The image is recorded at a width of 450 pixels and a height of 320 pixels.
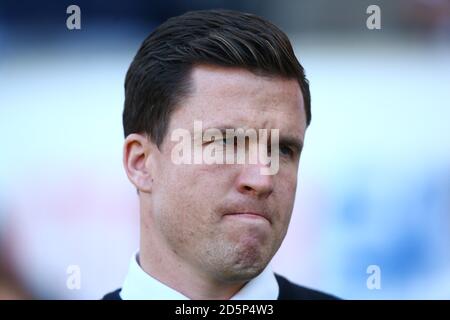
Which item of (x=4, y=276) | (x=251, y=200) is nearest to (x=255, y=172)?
(x=251, y=200)

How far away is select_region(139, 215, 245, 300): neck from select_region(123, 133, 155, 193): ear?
15 cm

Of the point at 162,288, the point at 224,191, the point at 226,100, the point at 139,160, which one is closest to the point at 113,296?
the point at 162,288

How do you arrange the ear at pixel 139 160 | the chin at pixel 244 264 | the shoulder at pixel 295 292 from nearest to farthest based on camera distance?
1. the chin at pixel 244 264
2. the ear at pixel 139 160
3. the shoulder at pixel 295 292

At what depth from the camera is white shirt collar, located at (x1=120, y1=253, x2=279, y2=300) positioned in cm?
269

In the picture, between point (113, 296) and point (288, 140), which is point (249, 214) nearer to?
point (288, 140)

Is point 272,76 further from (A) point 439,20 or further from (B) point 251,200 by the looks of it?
(A) point 439,20

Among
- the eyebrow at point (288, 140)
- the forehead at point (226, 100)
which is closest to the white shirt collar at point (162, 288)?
the eyebrow at point (288, 140)

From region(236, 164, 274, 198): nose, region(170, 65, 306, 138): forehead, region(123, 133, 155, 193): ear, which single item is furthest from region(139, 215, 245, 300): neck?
region(170, 65, 306, 138): forehead

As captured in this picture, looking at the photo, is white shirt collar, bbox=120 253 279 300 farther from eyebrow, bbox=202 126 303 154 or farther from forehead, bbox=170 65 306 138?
forehead, bbox=170 65 306 138

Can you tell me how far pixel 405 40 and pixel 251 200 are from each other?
1.03 meters

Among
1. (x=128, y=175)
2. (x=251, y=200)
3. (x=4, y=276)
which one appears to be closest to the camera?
(x=251, y=200)

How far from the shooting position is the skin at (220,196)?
2561 mm

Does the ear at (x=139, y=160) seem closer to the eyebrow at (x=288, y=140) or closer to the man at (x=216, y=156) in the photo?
the man at (x=216, y=156)

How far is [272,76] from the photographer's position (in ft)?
8.54
